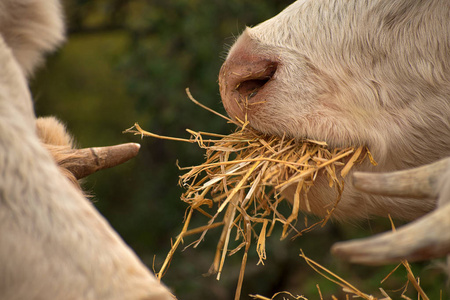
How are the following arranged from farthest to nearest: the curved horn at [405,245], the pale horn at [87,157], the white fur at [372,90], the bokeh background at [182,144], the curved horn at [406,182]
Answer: the bokeh background at [182,144]
the white fur at [372,90]
the pale horn at [87,157]
the curved horn at [406,182]
the curved horn at [405,245]

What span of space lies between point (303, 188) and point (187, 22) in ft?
7.36

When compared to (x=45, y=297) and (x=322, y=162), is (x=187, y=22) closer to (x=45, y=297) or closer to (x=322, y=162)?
(x=322, y=162)

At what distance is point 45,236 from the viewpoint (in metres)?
0.99

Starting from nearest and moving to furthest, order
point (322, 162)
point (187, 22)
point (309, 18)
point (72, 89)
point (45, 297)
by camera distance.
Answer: point (45, 297)
point (322, 162)
point (309, 18)
point (187, 22)
point (72, 89)

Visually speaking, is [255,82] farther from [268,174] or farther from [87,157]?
[87,157]

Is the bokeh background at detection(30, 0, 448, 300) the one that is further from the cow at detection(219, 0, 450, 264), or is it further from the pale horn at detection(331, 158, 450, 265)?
the pale horn at detection(331, 158, 450, 265)

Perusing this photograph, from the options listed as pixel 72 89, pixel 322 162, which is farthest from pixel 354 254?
pixel 72 89

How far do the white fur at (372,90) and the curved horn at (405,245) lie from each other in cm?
76

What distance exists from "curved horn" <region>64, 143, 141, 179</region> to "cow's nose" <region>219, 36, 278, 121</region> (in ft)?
1.06

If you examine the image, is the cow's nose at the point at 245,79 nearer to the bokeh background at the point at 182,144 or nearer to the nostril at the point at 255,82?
the nostril at the point at 255,82

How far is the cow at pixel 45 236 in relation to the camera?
97 cm

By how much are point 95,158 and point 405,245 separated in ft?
3.04

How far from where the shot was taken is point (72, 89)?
577cm

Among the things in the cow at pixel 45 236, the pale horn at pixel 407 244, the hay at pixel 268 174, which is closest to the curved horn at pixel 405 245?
the pale horn at pixel 407 244
